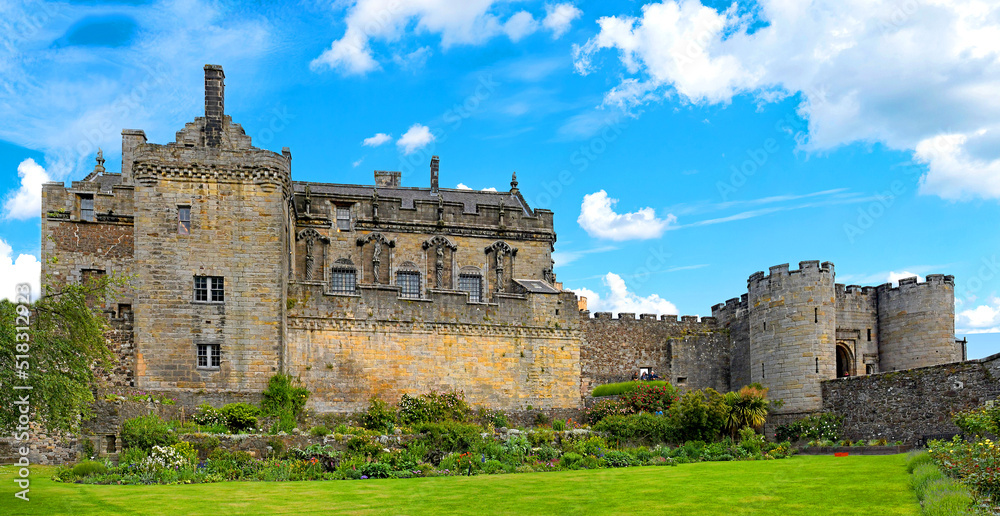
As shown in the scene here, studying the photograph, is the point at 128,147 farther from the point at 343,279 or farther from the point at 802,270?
the point at 802,270

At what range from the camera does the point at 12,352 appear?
2022 cm

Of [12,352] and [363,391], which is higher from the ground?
[12,352]

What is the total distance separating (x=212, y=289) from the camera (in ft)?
113

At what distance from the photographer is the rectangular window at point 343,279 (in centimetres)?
4441

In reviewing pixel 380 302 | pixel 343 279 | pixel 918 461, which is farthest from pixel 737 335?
pixel 918 461

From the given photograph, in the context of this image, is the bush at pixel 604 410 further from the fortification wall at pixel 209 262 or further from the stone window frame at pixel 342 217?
the stone window frame at pixel 342 217

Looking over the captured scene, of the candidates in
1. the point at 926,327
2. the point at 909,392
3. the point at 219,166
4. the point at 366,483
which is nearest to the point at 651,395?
the point at 909,392

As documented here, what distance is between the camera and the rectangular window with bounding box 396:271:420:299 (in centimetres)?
4534

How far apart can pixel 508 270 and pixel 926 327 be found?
20626mm

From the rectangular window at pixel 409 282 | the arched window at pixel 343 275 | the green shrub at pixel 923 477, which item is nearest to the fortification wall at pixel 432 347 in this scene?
the rectangular window at pixel 409 282

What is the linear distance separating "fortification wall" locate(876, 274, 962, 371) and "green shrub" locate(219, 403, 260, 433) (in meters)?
30.5

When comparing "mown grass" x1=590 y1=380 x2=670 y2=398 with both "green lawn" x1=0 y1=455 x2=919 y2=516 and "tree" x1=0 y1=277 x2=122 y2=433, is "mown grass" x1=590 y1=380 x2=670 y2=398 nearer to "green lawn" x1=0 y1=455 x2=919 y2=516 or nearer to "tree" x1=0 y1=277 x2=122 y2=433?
"green lawn" x1=0 y1=455 x2=919 y2=516

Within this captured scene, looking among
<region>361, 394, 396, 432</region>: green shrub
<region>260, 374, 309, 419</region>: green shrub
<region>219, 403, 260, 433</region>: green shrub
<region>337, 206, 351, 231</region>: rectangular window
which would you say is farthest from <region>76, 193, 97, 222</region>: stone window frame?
<region>361, 394, 396, 432</region>: green shrub

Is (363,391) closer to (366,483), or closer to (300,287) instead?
(300,287)
